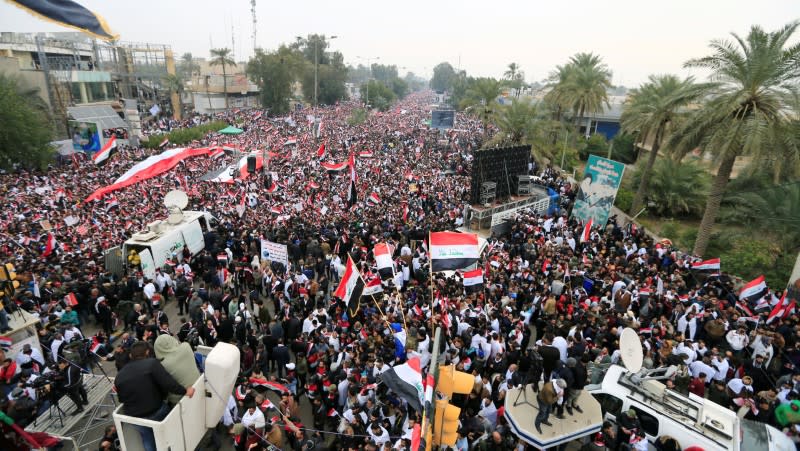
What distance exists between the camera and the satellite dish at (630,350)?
7.55m

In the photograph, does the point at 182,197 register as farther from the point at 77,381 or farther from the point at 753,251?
the point at 753,251

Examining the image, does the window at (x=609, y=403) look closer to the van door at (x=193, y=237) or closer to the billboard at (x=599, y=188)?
the billboard at (x=599, y=188)

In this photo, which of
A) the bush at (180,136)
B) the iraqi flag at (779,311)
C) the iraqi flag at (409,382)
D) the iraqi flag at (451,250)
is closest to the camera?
the iraqi flag at (409,382)

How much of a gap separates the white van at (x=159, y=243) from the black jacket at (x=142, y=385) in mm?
9038

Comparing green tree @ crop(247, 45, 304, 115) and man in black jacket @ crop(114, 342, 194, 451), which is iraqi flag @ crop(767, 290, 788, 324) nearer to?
man in black jacket @ crop(114, 342, 194, 451)

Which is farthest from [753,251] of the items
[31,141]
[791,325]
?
[31,141]

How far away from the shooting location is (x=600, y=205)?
1925cm

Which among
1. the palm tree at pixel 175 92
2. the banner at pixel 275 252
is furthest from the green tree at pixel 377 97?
the banner at pixel 275 252

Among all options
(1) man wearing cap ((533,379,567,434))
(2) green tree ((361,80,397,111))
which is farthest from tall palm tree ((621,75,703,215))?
(2) green tree ((361,80,397,111))

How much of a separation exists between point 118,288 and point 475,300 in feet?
31.6

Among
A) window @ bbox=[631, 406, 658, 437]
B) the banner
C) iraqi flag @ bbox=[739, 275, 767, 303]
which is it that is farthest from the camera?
the banner

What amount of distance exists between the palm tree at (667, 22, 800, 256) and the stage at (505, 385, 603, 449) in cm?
1154

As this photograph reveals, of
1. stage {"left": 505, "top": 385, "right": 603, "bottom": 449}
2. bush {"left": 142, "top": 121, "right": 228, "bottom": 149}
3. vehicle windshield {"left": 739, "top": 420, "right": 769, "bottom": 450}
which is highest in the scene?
vehicle windshield {"left": 739, "top": 420, "right": 769, "bottom": 450}

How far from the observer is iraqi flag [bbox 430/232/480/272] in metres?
9.87
